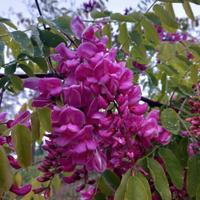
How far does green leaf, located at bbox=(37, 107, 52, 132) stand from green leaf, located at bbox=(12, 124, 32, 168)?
0.09ft

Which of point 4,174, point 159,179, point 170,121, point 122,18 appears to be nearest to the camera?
point 4,174

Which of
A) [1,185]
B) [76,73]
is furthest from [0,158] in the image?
[76,73]

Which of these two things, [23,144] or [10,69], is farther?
[10,69]

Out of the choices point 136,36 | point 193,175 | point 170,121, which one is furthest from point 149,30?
point 193,175

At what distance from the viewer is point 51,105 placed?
69cm

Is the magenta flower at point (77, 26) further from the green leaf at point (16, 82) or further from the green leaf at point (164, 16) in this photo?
the green leaf at point (164, 16)

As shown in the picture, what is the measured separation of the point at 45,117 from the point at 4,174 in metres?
0.10

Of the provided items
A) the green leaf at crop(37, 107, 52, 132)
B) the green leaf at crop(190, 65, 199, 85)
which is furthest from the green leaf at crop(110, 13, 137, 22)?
the green leaf at crop(37, 107, 52, 132)

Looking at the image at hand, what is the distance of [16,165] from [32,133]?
0.19ft

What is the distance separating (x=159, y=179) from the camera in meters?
0.73

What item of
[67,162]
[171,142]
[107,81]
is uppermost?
[107,81]

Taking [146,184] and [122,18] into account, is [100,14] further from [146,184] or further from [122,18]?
[146,184]

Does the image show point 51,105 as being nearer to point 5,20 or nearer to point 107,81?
point 107,81

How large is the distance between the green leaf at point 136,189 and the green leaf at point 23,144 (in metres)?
0.16
